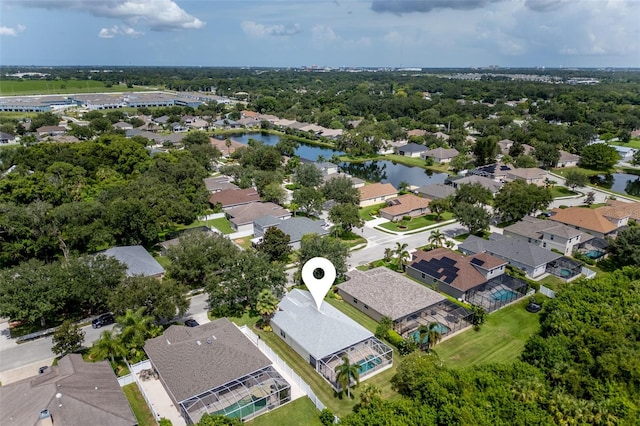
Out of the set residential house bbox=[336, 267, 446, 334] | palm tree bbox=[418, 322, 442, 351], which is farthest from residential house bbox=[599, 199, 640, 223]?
palm tree bbox=[418, 322, 442, 351]

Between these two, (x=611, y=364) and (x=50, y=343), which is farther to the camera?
(x=50, y=343)

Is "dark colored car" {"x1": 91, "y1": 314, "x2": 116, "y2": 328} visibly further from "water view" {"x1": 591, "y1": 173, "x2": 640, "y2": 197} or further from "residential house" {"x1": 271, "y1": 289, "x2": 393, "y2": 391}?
"water view" {"x1": 591, "y1": 173, "x2": 640, "y2": 197}

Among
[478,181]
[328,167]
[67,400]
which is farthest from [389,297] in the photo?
[328,167]

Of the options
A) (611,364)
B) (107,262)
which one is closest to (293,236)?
(107,262)

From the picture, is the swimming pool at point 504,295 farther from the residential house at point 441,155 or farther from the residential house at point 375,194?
the residential house at point 441,155

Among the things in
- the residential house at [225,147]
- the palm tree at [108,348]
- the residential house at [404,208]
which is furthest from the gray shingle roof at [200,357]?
the residential house at [225,147]

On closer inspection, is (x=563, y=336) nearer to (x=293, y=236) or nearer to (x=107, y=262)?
(x=293, y=236)
